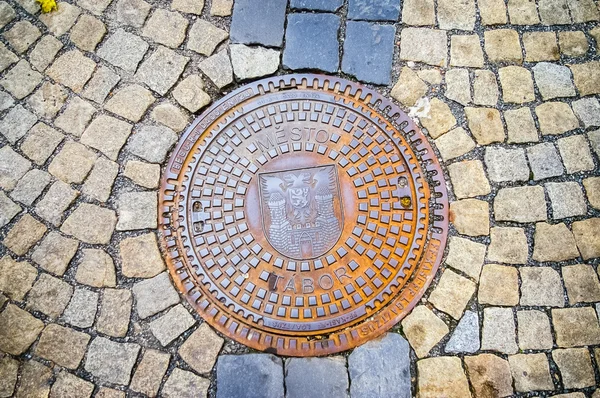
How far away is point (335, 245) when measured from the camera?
264 cm

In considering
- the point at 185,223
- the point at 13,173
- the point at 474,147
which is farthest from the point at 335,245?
the point at 13,173

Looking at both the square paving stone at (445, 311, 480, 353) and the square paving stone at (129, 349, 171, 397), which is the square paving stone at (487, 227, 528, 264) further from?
the square paving stone at (129, 349, 171, 397)

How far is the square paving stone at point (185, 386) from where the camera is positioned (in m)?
2.45

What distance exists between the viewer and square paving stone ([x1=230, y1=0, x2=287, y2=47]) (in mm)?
2986

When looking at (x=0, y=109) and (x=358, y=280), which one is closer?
(x=358, y=280)

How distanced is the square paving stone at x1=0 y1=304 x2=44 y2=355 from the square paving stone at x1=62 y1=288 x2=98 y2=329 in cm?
15

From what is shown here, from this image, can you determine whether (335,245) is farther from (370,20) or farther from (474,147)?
(370,20)

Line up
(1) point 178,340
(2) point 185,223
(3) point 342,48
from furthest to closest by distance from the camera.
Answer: (3) point 342,48 < (2) point 185,223 < (1) point 178,340

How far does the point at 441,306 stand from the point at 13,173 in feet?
8.35

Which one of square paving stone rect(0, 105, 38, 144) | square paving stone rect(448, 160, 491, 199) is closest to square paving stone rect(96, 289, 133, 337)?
square paving stone rect(0, 105, 38, 144)

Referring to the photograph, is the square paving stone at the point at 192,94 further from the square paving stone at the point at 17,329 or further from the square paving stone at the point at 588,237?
the square paving stone at the point at 588,237

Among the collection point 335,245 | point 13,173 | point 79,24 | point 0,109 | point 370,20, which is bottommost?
point 335,245

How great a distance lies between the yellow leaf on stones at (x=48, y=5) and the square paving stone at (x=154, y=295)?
1.86m

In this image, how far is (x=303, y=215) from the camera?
2.67 meters
